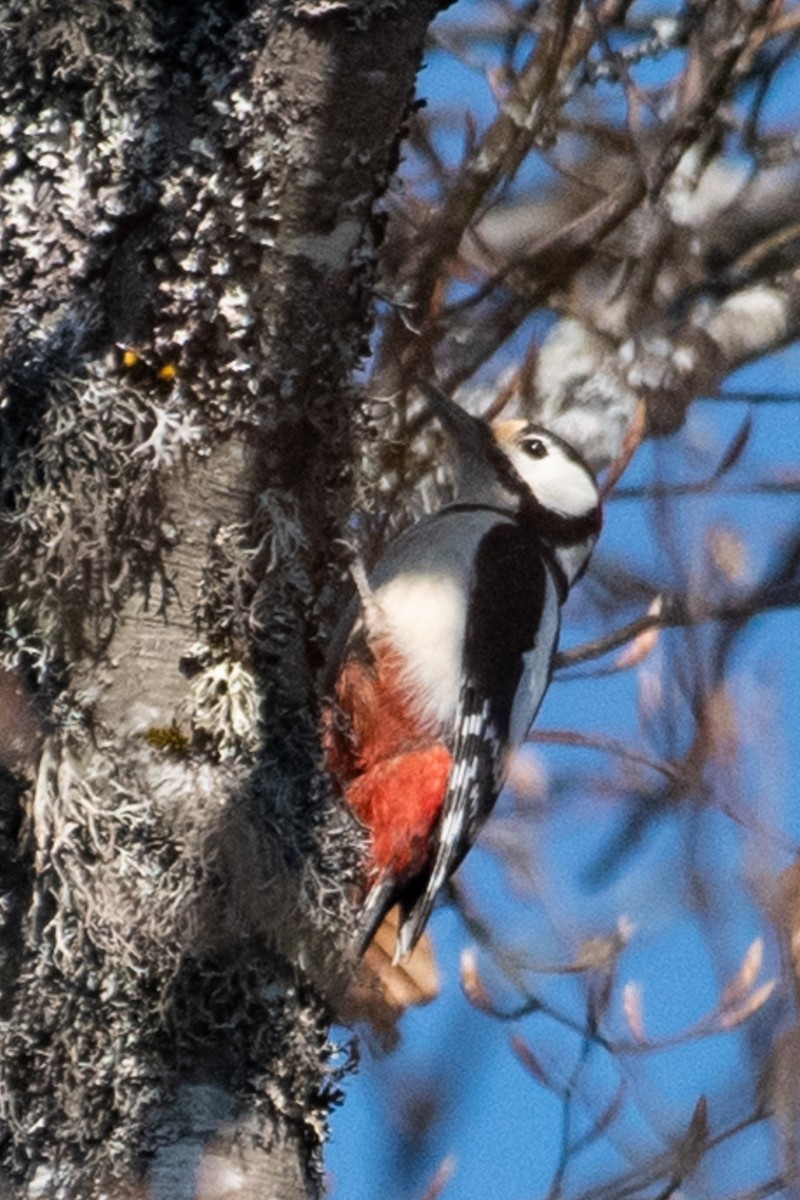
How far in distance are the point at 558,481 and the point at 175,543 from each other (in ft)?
5.07

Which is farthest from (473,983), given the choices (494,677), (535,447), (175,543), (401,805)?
(175,543)

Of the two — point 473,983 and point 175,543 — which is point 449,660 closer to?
point 473,983

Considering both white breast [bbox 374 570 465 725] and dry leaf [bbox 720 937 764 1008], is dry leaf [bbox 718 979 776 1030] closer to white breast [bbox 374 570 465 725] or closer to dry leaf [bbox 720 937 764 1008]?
dry leaf [bbox 720 937 764 1008]

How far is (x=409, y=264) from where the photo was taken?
3.22 meters

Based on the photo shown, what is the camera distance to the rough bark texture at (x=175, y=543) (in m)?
2.13

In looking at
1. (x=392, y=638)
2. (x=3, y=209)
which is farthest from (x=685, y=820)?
(x=392, y=638)

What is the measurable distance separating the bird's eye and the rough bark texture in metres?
1.16

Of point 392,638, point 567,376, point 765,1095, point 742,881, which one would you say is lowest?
point 765,1095

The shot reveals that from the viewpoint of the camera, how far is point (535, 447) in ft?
11.9

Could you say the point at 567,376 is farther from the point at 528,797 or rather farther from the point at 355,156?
the point at 355,156

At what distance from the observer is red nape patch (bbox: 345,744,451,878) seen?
3.25 m

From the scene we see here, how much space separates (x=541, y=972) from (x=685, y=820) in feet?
2.56

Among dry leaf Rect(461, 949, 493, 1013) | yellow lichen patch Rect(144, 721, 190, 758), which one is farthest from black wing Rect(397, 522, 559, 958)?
yellow lichen patch Rect(144, 721, 190, 758)

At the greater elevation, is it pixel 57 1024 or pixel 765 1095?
pixel 57 1024
